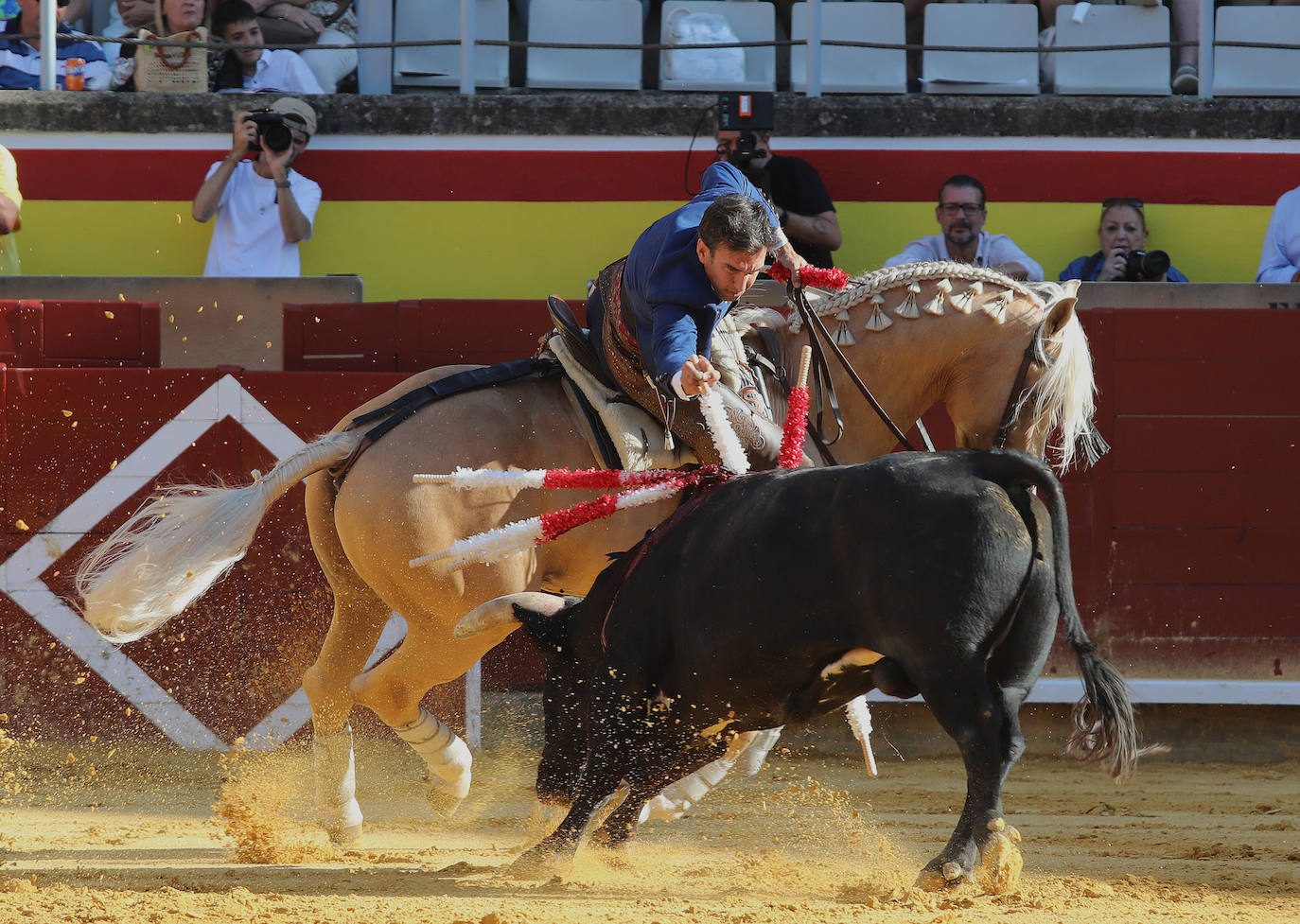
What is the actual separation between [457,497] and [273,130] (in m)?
4.10

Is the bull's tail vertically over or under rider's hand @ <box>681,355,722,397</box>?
under

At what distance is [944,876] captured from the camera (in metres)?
2.96

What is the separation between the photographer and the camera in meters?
6.87

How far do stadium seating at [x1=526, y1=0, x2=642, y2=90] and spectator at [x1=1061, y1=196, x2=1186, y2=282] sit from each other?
8.64 feet

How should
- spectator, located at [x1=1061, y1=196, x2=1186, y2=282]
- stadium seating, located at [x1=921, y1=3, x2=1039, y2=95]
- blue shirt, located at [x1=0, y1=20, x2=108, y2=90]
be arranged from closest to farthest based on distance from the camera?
spectator, located at [x1=1061, y1=196, x2=1186, y2=282] → blue shirt, located at [x1=0, y1=20, x2=108, y2=90] → stadium seating, located at [x1=921, y1=3, x2=1039, y2=95]

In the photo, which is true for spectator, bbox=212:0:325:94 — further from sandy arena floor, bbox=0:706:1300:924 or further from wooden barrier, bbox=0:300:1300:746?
sandy arena floor, bbox=0:706:1300:924

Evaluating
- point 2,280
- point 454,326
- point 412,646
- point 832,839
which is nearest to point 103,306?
point 2,280

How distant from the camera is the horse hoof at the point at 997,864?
295 centimetres

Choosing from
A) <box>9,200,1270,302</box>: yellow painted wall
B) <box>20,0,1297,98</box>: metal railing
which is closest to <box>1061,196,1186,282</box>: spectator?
<box>9,200,1270,302</box>: yellow painted wall

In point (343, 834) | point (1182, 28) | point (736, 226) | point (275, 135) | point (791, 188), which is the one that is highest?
point (1182, 28)

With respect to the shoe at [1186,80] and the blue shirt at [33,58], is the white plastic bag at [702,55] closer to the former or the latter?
the shoe at [1186,80]

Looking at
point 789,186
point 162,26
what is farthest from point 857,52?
point 162,26

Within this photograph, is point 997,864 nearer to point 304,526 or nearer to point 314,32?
point 304,526

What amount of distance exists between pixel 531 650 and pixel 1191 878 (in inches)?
106
